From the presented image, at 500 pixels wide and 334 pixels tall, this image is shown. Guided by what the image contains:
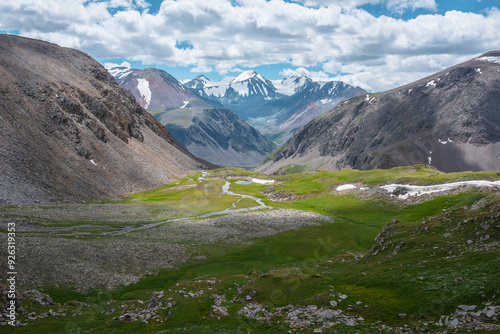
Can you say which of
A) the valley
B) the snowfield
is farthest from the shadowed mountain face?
the snowfield

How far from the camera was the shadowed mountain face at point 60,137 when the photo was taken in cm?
9306

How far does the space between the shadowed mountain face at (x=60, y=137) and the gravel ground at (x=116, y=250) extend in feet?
122

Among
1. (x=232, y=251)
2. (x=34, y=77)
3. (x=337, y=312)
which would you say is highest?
(x=34, y=77)

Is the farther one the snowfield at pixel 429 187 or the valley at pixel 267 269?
the snowfield at pixel 429 187

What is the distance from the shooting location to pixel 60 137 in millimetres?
119188

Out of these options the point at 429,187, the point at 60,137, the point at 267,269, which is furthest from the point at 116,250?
the point at 60,137

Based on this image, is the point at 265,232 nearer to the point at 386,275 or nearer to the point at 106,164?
the point at 386,275

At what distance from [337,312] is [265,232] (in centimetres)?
4598

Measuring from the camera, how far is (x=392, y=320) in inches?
926

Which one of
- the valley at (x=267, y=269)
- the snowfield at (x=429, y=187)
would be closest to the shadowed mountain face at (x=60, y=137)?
the valley at (x=267, y=269)

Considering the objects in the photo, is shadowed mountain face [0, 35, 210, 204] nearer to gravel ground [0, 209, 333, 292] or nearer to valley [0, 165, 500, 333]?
valley [0, 165, 500, 333]

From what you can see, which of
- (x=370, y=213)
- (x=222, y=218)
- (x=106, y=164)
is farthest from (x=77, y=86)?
(x=370, y=213)

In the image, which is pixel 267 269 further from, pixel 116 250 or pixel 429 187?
A: pixel 429 187

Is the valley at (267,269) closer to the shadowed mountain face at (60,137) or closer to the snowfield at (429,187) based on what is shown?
the snowfield at (429,187)
